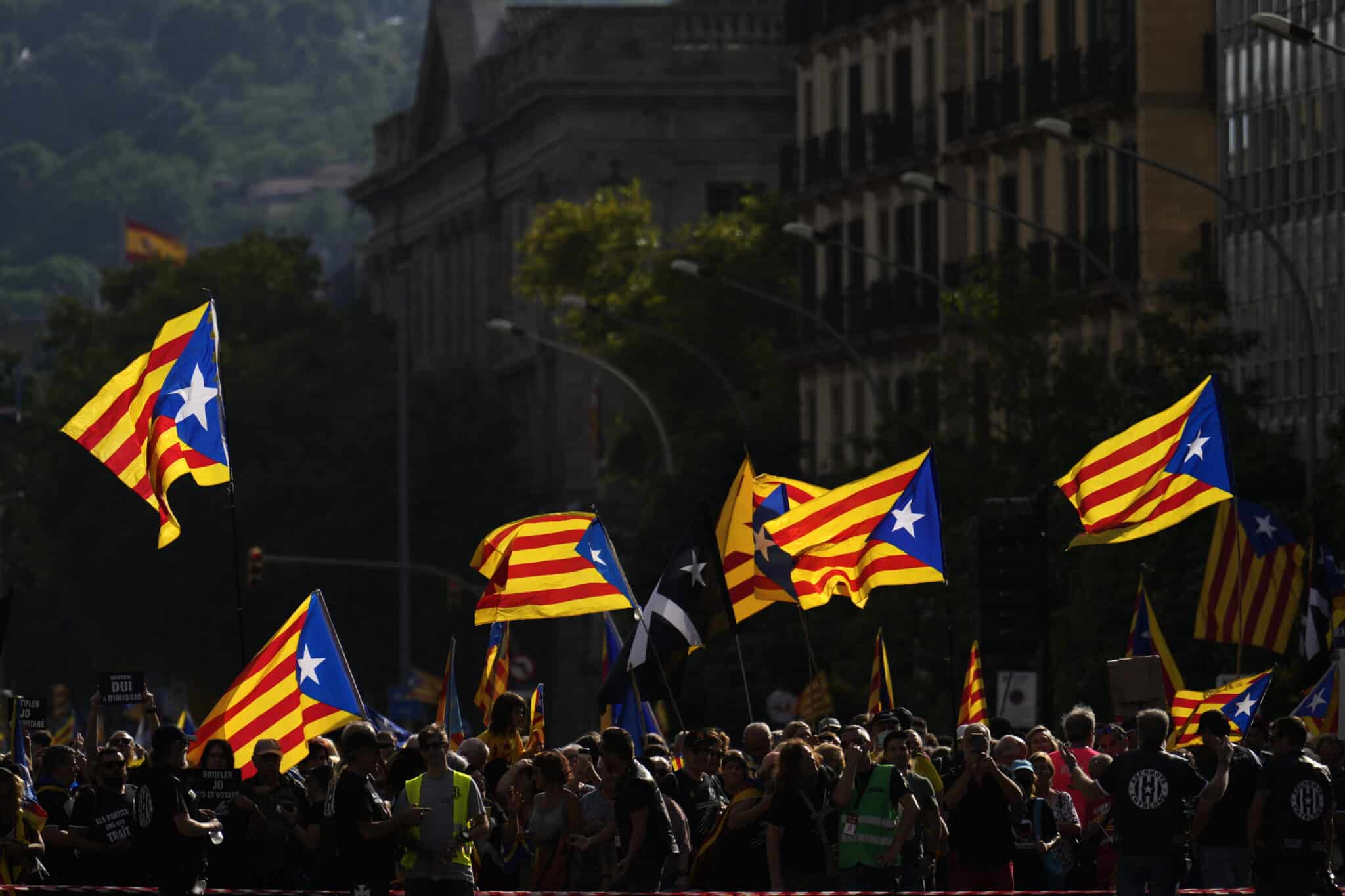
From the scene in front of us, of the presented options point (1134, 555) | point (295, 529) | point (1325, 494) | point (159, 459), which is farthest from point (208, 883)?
point (295, 529)

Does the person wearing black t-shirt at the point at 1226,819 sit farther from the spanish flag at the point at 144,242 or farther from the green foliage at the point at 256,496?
the spanish flag at the point at 144,242

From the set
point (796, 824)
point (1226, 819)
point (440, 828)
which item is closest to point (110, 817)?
point (440, 828)

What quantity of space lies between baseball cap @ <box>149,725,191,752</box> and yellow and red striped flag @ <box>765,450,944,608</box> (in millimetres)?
7057

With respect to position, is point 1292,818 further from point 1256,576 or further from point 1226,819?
point 1256,576

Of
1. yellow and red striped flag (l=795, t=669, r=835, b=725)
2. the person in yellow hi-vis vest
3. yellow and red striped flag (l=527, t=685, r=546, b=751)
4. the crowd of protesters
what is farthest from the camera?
yellow and red striped flag (l=795, t=669, r=835, b=725)

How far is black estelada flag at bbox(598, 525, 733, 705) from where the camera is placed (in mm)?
26391

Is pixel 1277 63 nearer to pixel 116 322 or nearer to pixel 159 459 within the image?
pixel 159 459

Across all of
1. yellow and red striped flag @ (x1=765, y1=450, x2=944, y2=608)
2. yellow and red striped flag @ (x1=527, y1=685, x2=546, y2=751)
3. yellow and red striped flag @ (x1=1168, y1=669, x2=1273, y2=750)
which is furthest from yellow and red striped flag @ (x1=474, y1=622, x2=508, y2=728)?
yellow and red striped flag @ (x1=1168, y1=669, x2=1273, y2=750)

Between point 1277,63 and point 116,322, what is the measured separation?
52149mm

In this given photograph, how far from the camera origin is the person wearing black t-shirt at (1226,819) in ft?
72.1

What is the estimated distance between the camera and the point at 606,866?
2252 cm

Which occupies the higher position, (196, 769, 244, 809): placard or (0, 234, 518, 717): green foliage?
(0, 234, 518, 717): green foliage

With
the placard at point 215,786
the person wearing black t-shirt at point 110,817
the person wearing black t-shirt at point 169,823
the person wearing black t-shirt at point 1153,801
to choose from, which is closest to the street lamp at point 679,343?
the placard at point 215,786

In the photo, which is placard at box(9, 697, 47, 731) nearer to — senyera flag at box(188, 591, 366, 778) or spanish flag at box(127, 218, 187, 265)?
senyera flag at box(188, 591, 366, 778)
